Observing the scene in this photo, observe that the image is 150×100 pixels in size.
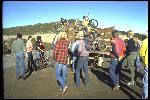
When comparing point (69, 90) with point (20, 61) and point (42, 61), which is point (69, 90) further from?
point (42, 61)

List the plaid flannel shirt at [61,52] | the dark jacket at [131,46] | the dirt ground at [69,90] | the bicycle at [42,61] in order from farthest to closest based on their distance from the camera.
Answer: the bicycle at [42,61], the dark jacket at [131,46], the plaid flannel shirt at [61,52], the dirt ground at [69,90]

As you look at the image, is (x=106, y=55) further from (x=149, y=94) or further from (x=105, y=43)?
(x=149, y=94)

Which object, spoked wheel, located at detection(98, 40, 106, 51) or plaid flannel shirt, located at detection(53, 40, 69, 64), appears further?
spoked wheel, located at detection(98, 40, 106, 51)

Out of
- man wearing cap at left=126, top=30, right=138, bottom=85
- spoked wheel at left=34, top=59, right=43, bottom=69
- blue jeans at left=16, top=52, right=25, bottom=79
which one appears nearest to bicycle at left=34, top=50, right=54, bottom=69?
spoked wheel at left=34, top=59, right=43, bottom=69

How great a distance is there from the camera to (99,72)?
13438 millimetres

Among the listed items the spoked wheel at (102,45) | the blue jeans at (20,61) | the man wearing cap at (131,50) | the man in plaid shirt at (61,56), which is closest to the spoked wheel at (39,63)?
the blue jeans at (20,61)

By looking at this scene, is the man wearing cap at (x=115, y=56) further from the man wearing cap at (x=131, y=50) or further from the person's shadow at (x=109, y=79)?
the man wearing cap at (x=131, y=50)

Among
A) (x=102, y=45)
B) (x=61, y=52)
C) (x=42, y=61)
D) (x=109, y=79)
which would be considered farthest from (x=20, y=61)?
(x=102, y=45)

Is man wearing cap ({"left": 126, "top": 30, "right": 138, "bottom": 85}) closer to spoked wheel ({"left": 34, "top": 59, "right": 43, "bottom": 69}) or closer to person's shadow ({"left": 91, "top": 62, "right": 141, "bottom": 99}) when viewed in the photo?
person's shadow ({"left": 91, "top": 62, "right": 141, "bottom": 99})

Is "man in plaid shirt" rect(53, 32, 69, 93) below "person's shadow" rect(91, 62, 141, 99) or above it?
above

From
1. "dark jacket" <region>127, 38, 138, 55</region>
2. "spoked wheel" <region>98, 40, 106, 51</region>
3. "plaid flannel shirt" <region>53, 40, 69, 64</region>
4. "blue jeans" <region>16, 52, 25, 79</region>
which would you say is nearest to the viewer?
"plaid flannel shirt" <region>53, 40, 69, 64</region>

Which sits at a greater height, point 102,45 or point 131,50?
point 102,45

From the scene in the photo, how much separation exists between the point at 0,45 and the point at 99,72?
6430 millimetres

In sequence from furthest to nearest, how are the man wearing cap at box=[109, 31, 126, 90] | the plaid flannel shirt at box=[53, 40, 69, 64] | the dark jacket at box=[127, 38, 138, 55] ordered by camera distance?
the dark jacket at box=[127, 38, 138, 55]
the man wearing cap at box=[109, 31, 126, 90]
the plaid flannel shirt at box=[53, 40, 69, 64]
